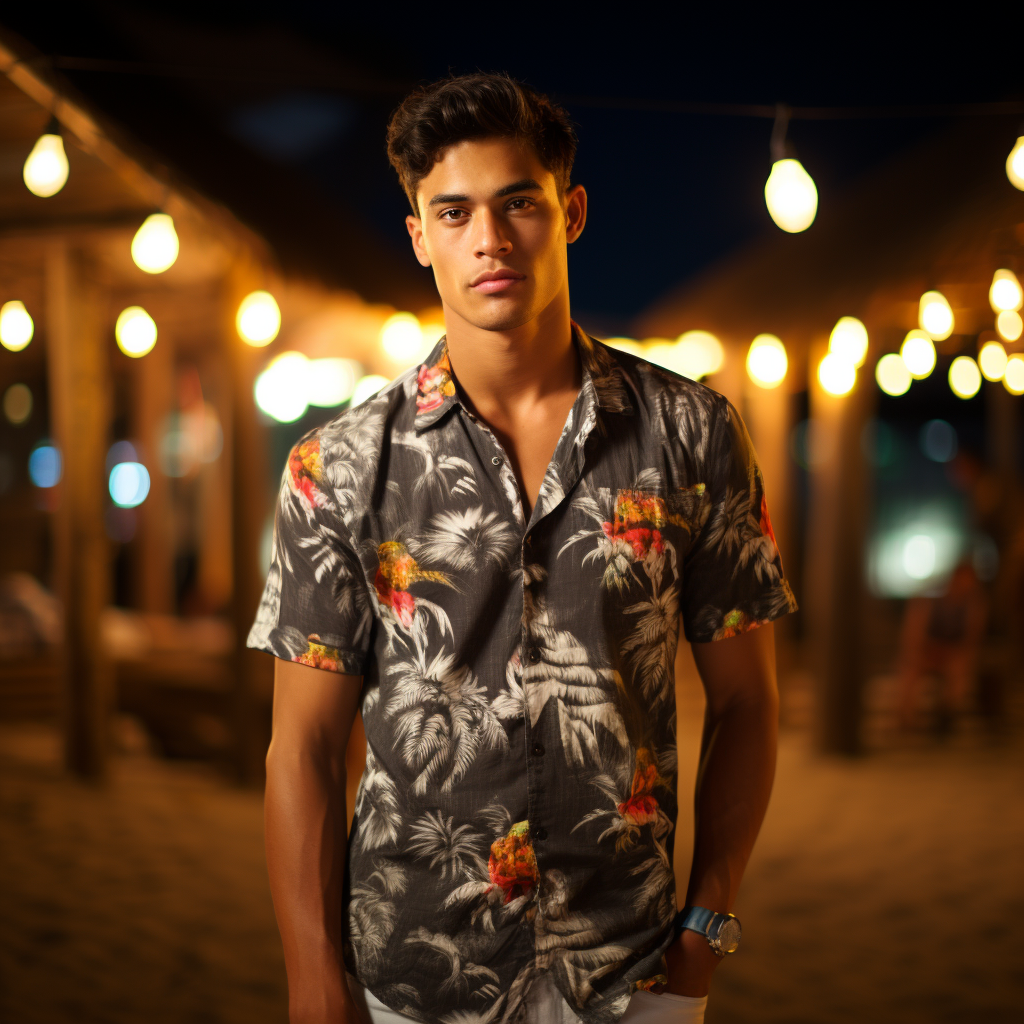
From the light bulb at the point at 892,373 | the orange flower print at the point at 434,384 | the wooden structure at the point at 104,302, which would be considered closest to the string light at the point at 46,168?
the wooden structure at the point at 104,302

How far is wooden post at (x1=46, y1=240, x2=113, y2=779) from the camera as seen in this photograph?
6.66 meters

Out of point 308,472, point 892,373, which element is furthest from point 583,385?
point 892,373

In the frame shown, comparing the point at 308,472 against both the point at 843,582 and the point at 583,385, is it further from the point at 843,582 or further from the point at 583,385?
the point at 843,582

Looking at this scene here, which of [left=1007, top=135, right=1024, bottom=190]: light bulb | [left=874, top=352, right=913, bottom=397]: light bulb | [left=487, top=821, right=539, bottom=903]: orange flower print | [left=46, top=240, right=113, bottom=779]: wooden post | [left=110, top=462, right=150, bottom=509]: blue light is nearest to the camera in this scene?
[left=487, top=821, right=539, bottom=903]: orange flower print

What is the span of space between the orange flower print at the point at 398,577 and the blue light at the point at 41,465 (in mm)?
16851

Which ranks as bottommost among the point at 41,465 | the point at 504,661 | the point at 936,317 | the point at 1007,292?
the point at 504,661

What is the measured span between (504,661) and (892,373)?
23.2 ft

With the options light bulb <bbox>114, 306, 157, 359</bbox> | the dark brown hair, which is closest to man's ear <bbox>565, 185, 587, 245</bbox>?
the dark brown hair

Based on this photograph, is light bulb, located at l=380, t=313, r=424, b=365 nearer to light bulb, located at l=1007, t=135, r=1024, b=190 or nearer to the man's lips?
light bulb, located at l=1007, t=135, r=1024, b=190

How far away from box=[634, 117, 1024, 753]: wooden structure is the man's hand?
5444 mm

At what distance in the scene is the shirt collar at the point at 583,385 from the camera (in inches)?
58.5

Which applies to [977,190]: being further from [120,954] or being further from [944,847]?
[120,954]

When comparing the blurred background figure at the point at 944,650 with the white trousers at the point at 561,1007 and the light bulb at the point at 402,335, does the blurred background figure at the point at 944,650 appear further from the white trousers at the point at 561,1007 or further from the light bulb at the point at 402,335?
the white trousers at the point at 561,1007

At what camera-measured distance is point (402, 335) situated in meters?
8.01
